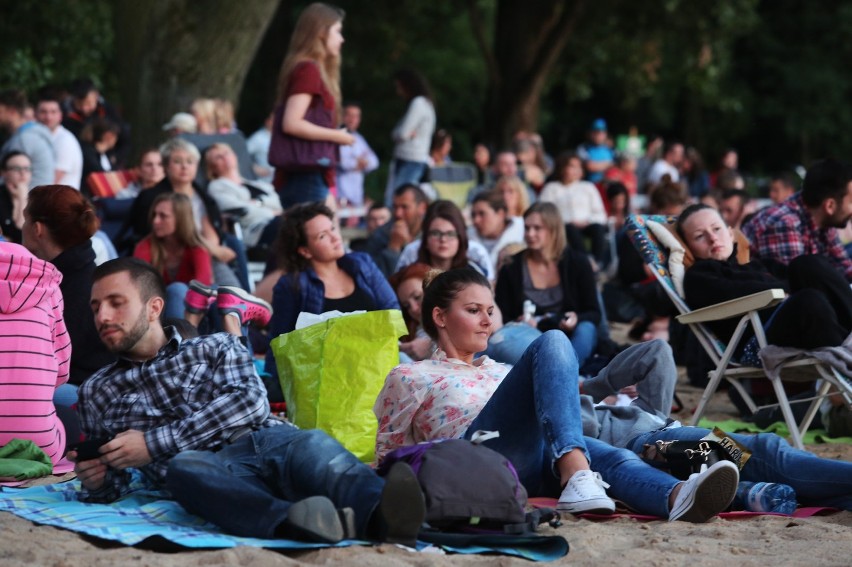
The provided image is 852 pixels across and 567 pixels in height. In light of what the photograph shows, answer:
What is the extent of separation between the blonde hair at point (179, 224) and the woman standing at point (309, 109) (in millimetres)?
629

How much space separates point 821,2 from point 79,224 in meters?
25.2

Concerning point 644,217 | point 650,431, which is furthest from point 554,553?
point 644,217

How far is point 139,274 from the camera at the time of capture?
477 centimetres

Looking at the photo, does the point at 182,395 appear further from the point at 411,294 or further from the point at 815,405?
the point at 815,405

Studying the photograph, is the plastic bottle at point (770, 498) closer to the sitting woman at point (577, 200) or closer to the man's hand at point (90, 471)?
the man's hand at point (90, 471)

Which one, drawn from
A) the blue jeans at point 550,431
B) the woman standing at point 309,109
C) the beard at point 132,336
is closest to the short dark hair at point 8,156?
the woman standing at point 309,109

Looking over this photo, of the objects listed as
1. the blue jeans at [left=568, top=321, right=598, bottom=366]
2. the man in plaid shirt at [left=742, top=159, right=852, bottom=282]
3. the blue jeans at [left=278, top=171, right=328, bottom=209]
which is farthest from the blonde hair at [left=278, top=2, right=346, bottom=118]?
the man in plaid shirt at [left=742, top=159, right=852, bottom=282]

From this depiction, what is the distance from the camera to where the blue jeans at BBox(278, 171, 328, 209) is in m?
8.97

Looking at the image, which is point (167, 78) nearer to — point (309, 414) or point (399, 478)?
point (309, 414)

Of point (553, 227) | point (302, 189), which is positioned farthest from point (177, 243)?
point (553, 227)

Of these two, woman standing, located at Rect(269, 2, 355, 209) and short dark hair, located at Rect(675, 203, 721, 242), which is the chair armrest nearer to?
short dark hair, located at Rect(675, 203, 721, 242)

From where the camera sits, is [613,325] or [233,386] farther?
[613,325]

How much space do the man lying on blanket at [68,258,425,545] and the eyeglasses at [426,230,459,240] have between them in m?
3.52

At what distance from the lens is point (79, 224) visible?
20.6ft
